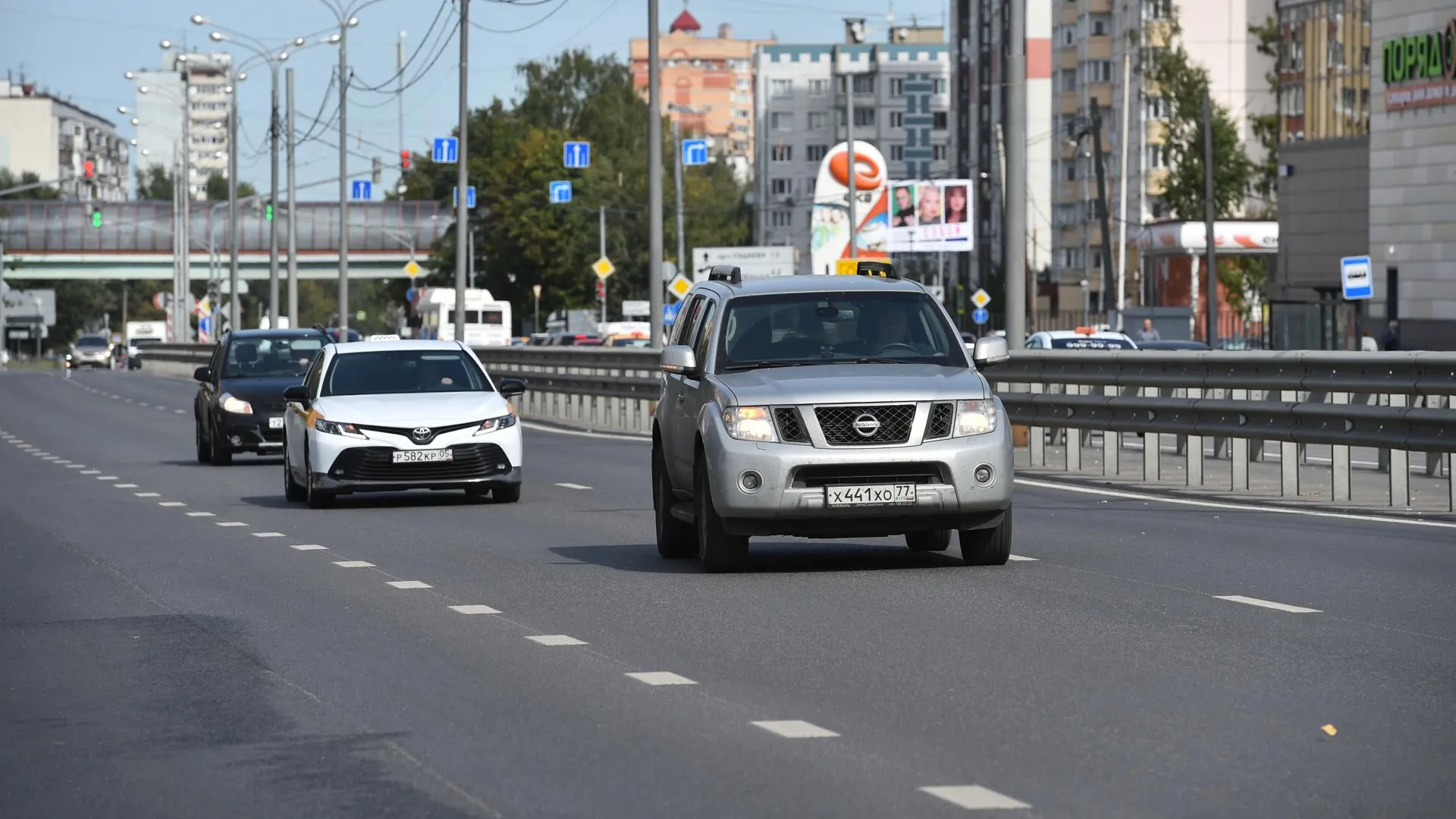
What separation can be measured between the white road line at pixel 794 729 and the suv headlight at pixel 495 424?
494 inches

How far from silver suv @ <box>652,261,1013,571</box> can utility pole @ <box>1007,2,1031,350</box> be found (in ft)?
39.5

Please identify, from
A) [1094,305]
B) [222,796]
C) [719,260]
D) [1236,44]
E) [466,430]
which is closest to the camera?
[222,796]

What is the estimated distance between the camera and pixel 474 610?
12273 millimetres

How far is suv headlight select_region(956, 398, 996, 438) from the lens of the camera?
13.6 meters

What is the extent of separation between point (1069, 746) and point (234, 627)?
5085 millimetres

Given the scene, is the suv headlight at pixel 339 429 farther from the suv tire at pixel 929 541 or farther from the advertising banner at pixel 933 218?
the advertising banner at pixel 933 218

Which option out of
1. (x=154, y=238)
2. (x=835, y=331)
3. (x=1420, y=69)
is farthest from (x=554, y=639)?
(x=154, y=238)

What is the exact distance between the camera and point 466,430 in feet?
67.9

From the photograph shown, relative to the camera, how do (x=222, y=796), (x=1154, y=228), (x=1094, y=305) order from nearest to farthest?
(x=222, y=796) → (x=1154, y=228) → (x=1094, y=305)

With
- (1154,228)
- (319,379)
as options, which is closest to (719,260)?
(1154,228)

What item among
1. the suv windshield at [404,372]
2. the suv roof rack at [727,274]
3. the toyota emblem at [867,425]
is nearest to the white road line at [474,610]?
the toyota emblem at [867,425]

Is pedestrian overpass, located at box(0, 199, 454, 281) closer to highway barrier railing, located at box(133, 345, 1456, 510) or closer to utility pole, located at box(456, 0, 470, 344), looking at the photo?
utility pole, located at box(456, 0, 470, 344)

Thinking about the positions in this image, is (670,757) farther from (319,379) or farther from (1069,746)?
(319,379)

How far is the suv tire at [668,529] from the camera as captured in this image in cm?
1502
